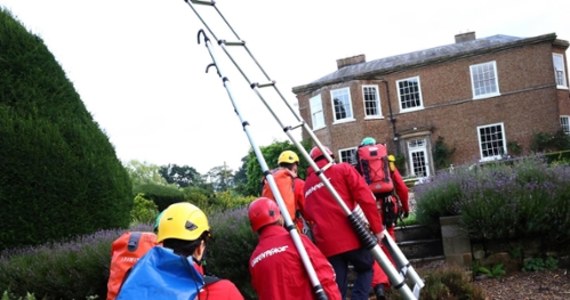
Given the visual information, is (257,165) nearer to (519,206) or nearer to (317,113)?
(317,113)

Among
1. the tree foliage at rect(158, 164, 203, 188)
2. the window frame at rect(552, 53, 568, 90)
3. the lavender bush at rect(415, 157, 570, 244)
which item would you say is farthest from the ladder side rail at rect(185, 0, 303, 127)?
the tree foliage at rect(158, 164, 203, 188)

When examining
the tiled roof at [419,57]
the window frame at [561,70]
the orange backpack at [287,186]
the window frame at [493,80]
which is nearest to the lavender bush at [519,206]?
the orange backpack at [287,186]

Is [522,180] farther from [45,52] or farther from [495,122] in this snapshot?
[495,122]

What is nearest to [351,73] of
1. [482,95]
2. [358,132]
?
[358,132]

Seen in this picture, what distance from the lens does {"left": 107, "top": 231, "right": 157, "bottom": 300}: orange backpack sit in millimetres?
4352

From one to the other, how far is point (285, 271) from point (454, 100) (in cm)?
2805

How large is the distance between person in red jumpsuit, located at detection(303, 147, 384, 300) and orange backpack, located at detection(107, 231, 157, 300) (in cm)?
172

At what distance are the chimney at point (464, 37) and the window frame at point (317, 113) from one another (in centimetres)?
847

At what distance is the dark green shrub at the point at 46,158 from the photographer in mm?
6926

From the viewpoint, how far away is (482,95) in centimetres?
2970

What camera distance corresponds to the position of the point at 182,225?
3.13 metres

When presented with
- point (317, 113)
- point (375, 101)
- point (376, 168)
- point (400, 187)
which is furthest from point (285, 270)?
point (317, 113)

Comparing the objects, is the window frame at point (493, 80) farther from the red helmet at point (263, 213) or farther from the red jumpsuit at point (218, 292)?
the red jumpsuit at point (218, 292)

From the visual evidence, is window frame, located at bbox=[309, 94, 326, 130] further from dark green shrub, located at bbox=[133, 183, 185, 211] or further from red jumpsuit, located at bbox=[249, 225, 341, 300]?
red jumpsuit, located at bbox=[249, 225, 341, 300]
